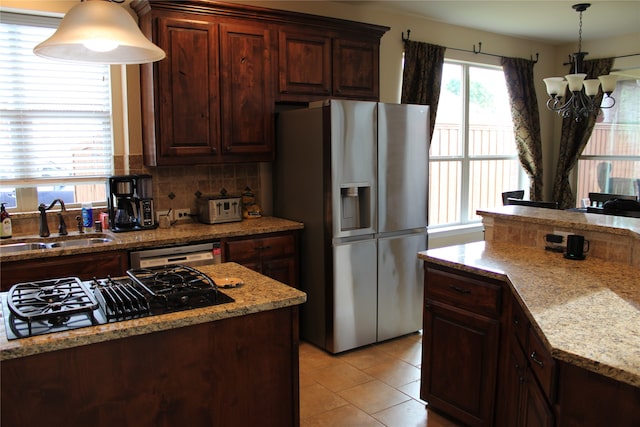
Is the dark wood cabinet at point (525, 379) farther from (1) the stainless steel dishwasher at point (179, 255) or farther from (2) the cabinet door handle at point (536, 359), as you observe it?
(1) the stainless steel dishwasher at point (179, 255)

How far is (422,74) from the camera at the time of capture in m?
5.09

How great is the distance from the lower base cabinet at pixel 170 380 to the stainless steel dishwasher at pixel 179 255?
4.97 feet

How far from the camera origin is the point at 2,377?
1.51m

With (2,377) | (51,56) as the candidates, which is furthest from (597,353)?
(51,56)

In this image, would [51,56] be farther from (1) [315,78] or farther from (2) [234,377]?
(1) [315,78]

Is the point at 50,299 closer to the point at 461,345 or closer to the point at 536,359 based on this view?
the point at 536,359

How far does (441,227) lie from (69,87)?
377cm

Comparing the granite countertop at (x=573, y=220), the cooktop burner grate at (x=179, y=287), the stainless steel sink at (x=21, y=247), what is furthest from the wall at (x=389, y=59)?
the granite countertop at (x=573, y=220)

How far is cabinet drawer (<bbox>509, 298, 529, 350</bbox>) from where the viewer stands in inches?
83.6

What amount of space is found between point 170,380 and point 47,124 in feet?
8.19

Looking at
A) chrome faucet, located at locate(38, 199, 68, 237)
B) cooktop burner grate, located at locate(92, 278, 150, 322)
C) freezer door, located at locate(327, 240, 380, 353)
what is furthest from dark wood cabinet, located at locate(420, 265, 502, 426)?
chrome faucet, located at locate(38, 199, 68, 237)

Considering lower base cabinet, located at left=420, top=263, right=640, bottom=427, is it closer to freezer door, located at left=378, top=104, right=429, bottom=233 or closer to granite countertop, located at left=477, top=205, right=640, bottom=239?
granite countertop, located at left=477, top=205, right=640, bottom=239

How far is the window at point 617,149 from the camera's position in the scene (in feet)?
19.7

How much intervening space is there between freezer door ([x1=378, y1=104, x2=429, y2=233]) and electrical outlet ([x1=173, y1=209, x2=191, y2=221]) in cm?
144
